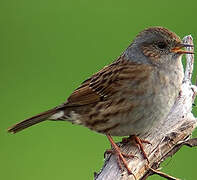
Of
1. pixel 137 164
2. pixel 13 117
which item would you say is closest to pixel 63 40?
pixel 13 117

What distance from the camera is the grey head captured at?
650 centimetres

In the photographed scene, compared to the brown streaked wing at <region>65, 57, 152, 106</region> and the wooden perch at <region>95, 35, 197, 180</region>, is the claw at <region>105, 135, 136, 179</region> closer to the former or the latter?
the wooden perch at <region>95, 35, 197, 180</region>

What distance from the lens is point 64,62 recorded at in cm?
1031

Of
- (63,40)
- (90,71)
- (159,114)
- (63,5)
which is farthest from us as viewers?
(63,5)

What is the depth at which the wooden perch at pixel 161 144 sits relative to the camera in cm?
578

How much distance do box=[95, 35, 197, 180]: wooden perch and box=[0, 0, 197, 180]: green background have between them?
6.94 feet

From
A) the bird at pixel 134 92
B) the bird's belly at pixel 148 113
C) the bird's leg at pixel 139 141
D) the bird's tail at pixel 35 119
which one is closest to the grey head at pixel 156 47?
the bird at pixel 134 92

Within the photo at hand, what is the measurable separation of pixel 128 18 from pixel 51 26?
119 cm

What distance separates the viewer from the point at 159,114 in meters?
6.30

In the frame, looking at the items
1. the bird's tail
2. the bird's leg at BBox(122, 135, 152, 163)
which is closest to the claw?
the bird's leg at BBox(122, 135, 152, 163)

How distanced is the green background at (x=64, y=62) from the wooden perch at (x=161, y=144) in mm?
2115

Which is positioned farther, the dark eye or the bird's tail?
the bird's tail

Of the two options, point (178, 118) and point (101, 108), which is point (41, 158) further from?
point (178, 118)

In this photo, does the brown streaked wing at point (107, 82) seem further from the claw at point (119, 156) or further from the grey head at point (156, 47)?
the claw at point (119, 156)
